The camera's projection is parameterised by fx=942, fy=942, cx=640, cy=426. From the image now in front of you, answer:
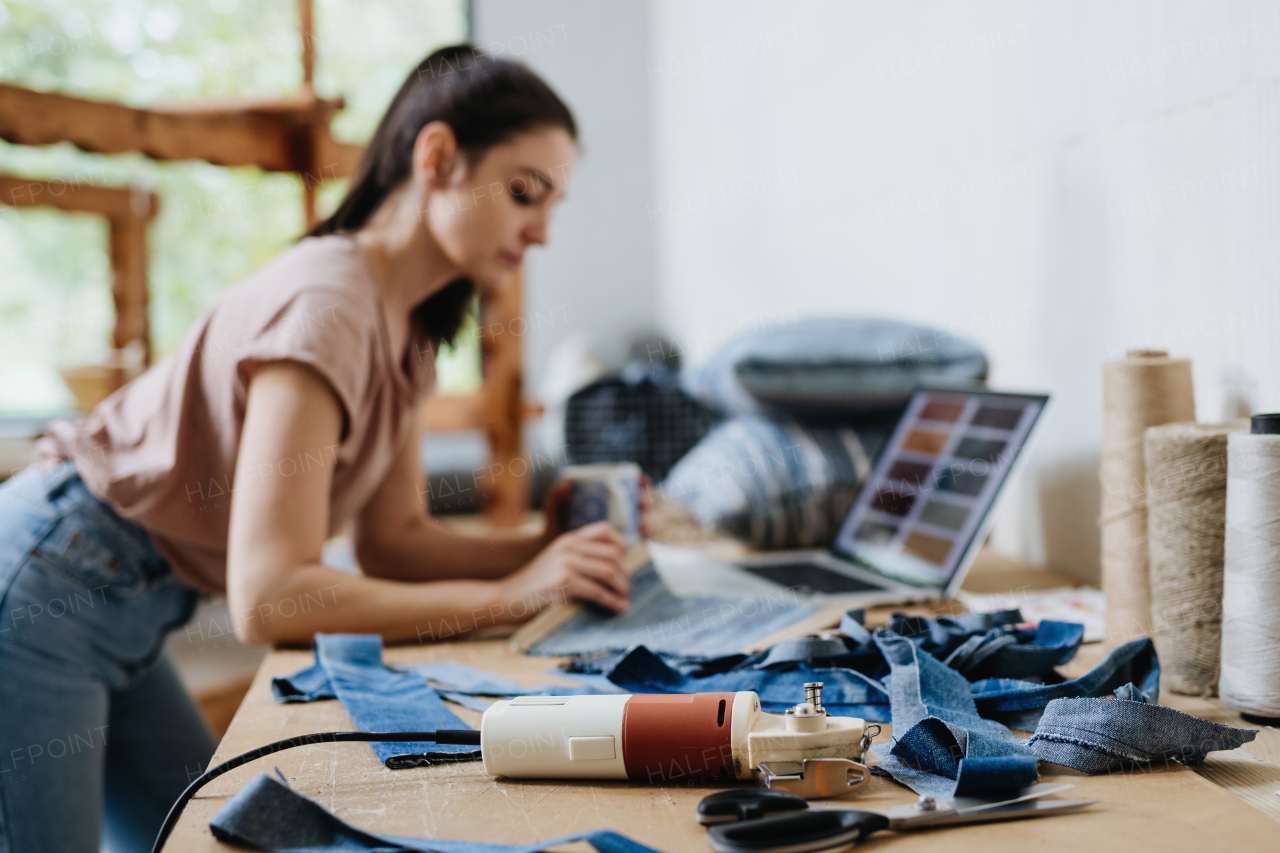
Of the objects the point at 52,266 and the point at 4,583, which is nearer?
the point at 4,583

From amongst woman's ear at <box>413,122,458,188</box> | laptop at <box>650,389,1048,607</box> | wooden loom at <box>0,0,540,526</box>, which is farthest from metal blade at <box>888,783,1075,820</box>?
wooden loom at <box>0,0,540,526</box>

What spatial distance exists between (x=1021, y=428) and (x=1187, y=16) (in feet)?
1.28

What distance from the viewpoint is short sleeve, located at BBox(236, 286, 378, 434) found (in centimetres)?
82

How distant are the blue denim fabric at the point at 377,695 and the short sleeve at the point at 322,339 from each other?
0.23 meters

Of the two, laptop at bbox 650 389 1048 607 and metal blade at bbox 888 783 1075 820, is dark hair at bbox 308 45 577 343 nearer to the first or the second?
laptop at bbox 650 389 1048 607

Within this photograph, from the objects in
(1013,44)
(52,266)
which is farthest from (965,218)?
(52,266)

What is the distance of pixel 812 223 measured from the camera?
193 centimetres

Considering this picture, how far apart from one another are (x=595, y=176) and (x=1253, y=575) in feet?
11.3

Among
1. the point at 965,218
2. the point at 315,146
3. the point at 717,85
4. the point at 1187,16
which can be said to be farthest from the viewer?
the point at 717,85

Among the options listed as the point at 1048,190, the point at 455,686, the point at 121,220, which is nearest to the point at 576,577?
the point at 455,686

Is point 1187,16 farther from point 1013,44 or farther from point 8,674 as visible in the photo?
point 8,674

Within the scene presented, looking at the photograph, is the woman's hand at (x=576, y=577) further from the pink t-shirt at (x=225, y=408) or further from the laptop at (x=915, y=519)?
the pink t-shirt at (x=225, y=408)

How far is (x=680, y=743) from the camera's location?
0.49 m

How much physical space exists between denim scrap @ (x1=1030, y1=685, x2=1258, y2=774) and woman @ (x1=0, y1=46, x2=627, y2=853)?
44cm
